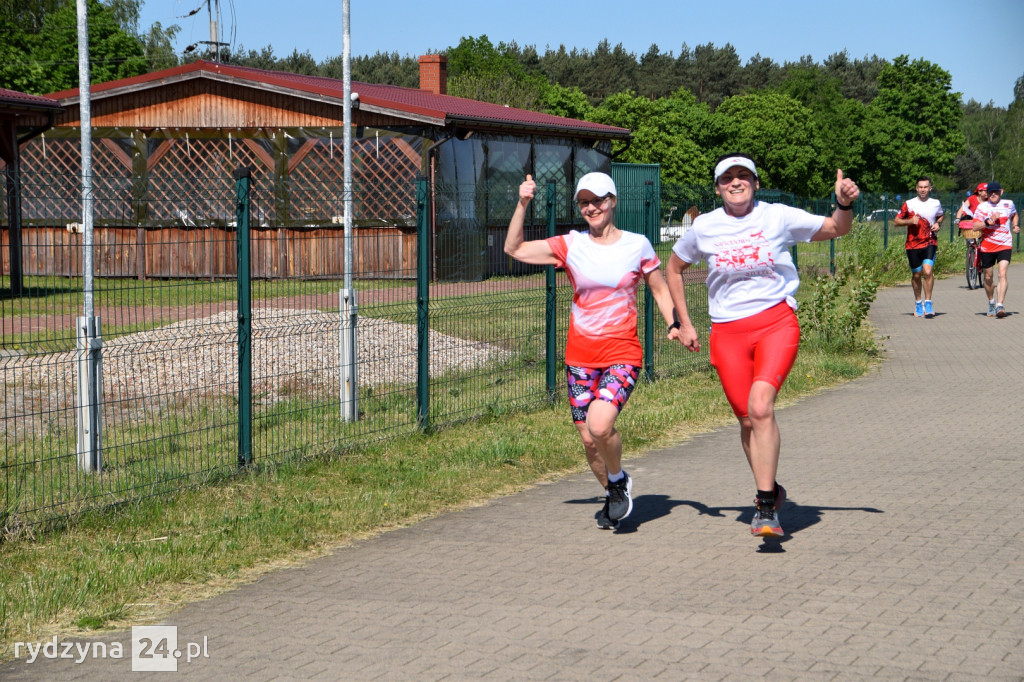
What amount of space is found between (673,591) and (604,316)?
1656mm

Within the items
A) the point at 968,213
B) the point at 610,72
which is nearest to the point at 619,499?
the point at 968,213

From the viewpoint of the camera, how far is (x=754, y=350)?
6.59 meters

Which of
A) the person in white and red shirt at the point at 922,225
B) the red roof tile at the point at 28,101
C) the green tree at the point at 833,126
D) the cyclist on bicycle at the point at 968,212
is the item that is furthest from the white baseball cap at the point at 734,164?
the green tree at the point at 833,126

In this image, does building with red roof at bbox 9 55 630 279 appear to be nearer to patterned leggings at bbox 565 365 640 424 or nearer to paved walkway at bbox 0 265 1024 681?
paved walkway at bbox 0 265 1024 681

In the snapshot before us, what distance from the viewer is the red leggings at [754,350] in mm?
6488

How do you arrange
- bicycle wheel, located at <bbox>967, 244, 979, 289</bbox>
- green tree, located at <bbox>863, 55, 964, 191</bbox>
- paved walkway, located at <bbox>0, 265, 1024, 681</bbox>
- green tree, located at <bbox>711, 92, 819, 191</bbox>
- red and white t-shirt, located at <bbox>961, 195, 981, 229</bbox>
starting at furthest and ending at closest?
green tree, located at <bbox>863, 55, 964, 191</bbox>, green tree, located at <bbox>711, 92, 819, 191</bbox>, bicycle wheel, located at <bbox>967, 244, 979, 289</bbox>, red and white t-shirt, located at <bbox>961, 195, 981, 229</bbox>, paved walkway, located at <bbox>0, 265, 1024, 681</bbox>

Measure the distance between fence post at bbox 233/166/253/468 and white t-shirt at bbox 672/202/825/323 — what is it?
9.31ft

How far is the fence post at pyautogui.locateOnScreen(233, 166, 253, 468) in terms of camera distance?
7.82m

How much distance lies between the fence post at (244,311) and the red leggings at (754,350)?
2973mm

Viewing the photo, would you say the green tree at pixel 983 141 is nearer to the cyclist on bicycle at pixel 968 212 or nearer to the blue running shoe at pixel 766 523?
the cyclist on bicycle at pixel 968 212

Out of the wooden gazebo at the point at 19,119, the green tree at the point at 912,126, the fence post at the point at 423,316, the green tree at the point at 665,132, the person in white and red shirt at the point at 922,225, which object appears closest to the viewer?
the fence post at the point at 423,316

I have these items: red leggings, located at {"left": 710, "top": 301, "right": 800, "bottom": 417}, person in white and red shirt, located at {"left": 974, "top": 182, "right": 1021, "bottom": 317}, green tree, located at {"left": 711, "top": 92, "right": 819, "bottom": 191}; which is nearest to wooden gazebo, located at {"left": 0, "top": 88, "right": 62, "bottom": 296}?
person in white and red shirt, located at {"left": 974, "top": 182, "right": 1021, "bottom": 317}

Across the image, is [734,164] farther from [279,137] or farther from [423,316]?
[279,137]

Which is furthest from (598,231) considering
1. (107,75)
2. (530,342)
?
(107,75)
